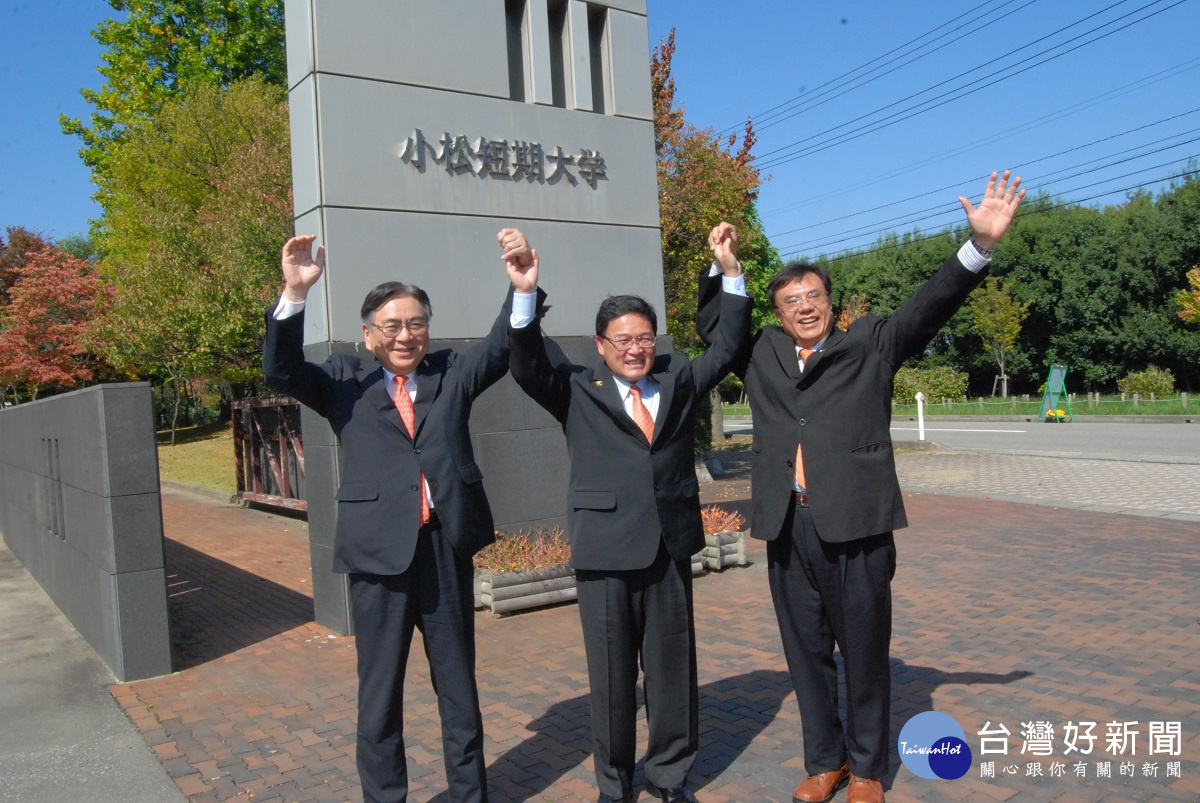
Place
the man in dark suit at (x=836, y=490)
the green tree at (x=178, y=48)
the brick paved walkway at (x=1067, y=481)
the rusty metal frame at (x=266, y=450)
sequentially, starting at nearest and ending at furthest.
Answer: the man in dark suit at (x=836, y=490), the brick paved walkway at (x=1067, y=481), the rusty metal frame at (x=266, y=450), the green tree at (x=178, y=48)

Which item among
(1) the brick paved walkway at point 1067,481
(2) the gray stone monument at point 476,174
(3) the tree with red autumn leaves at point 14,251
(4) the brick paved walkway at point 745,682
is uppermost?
(3) the tree with red autumn leaves at point 14,251

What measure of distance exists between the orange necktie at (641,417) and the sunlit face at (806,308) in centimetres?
57

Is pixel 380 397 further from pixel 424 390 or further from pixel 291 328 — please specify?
pixel 291 328

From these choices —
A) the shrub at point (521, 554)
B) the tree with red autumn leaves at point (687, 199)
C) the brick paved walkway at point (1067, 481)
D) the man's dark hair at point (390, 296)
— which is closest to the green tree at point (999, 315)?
the brick paved walkway at point (1067, 481)

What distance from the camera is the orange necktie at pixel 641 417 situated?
3.40 meters

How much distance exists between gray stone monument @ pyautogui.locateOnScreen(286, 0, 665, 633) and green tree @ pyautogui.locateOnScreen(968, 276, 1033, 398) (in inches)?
1362

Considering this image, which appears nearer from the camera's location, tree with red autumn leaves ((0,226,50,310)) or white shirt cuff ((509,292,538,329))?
white shirt cuff ((509,292,538,329))

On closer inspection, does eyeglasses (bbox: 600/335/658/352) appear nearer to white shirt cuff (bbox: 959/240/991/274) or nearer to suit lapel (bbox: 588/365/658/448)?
suit lapel (bbox: 588/365/658/448)

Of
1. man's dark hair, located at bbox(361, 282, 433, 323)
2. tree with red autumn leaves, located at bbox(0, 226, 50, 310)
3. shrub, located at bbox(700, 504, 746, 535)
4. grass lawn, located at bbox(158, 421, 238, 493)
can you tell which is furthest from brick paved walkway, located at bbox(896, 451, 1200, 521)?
tree with red autumn leaves, located at bbox(0, 226, 50, 310)

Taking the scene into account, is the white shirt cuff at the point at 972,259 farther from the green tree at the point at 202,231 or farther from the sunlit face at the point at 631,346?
the green tree at the point at 202,231

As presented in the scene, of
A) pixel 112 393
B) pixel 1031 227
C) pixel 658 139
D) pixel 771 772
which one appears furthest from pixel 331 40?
pixel 1031 227

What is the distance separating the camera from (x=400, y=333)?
3.26 meters

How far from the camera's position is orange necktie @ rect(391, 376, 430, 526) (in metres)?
3.23

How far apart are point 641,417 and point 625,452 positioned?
149 mm
